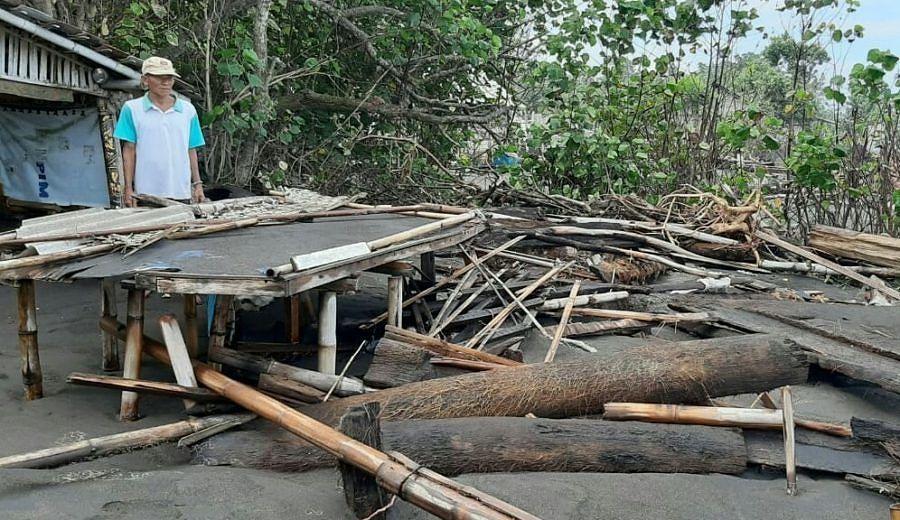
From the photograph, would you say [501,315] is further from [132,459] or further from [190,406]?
[132,459]

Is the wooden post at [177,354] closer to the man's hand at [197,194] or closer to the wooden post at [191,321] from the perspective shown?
the wooden post at [191,321]

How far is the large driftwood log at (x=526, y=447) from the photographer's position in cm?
395

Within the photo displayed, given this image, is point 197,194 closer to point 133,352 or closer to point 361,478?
point 133,352

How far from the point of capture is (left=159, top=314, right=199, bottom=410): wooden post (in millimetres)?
4523

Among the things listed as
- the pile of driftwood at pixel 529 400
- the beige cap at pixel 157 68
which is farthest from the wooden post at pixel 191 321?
the beige cap at pixel 157 68

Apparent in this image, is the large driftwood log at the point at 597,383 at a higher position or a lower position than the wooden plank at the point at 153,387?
higher

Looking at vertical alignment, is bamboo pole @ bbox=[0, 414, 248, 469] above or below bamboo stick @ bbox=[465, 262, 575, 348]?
below

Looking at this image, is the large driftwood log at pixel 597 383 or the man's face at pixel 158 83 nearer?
the large driftwood log at pixel 597 383

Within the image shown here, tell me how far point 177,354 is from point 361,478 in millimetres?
1808

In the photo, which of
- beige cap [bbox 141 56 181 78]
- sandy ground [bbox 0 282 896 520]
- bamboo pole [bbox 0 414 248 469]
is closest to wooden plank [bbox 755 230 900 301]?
sandy ground [bbox 0 282 896 520]

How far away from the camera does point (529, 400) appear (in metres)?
4.43

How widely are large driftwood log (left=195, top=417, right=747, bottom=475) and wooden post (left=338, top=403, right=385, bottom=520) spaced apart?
52 cm

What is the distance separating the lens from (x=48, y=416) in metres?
4.77

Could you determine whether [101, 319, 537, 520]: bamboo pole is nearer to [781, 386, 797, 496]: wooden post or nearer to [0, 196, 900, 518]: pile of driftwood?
[0, 196, 900, 518]: pile of driftwood
